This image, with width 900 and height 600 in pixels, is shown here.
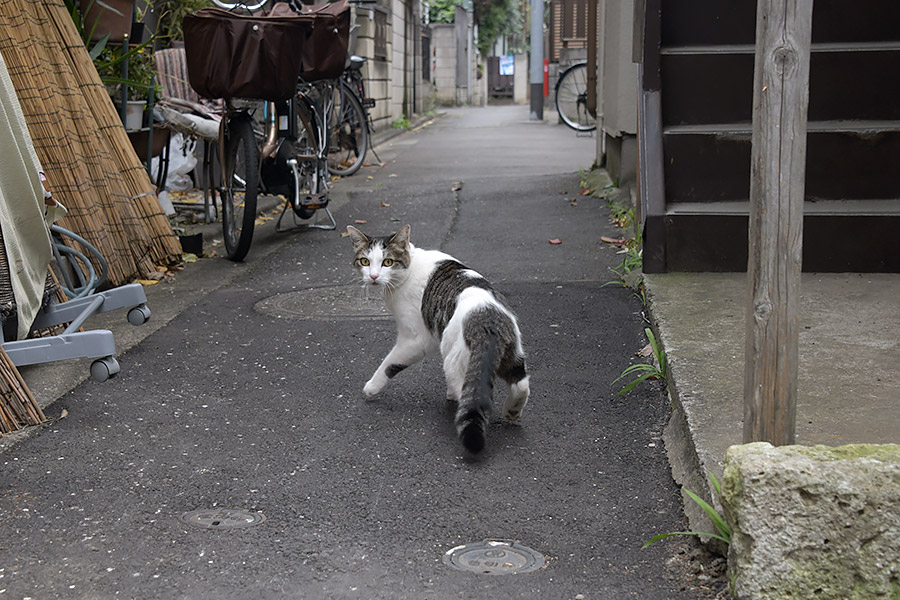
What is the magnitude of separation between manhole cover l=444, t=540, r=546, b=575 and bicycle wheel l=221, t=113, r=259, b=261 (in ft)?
12.8

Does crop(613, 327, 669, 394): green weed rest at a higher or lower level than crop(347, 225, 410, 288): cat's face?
lower

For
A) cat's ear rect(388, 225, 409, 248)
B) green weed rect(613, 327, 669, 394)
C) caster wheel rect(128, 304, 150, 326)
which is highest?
cat's ear rect(388, 225, 409, 248)

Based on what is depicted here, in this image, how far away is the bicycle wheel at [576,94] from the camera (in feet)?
53.1

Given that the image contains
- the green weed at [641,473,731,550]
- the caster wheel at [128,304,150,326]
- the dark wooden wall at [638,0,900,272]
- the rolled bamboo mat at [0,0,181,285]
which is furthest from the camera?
the rolled bamboo mat at [0,0,181,285]

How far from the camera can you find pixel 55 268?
485cm

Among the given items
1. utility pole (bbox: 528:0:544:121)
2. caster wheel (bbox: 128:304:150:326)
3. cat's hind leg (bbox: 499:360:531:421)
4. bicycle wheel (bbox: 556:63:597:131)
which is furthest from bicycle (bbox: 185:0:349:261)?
utility pole (bbox: 528:0:544:121)

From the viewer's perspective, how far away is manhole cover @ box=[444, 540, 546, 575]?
2.40 m

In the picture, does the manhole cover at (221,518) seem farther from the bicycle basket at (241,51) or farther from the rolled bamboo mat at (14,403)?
the bicycle basket at (241,51)

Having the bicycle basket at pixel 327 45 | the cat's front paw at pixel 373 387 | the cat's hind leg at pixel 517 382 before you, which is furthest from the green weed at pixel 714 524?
the bicycle basket at pixel 327 45

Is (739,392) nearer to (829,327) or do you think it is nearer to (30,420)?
(829,327)

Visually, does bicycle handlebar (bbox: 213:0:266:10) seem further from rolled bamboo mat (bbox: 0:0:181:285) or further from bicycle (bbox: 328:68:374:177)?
bicycle (bbox: 328:68:374:177)

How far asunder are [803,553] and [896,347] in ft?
5.81

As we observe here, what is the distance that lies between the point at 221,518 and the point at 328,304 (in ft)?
8.44

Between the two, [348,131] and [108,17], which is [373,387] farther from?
[348,131]
